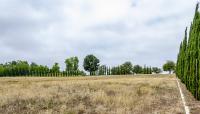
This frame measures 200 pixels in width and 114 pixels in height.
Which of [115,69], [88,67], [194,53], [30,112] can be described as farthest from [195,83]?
[88,67]

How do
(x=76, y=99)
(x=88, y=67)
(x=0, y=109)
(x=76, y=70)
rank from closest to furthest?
(x=0, y=109)
(x=76, y=99)
(x=76, y=70)
(x=88, y=67)

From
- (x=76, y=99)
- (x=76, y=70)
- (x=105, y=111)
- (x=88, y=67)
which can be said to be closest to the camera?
(x=105, y=111)

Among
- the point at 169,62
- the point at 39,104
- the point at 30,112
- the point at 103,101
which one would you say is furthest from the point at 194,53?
the point at 169,62

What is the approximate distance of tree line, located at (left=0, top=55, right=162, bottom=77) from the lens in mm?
115681

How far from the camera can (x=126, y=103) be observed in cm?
1775

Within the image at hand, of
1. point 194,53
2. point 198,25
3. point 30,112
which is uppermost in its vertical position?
point 198,25

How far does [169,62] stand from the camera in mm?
157125

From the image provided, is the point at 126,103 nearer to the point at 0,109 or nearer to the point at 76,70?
the point at 0,109

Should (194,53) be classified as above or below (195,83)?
above

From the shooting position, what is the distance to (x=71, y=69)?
133625mm

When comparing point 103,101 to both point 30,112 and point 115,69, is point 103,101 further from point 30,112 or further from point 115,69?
point 115,69

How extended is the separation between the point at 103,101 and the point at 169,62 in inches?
5543

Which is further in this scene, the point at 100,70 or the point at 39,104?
the point at 100,70

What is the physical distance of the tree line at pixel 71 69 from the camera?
380 feet
